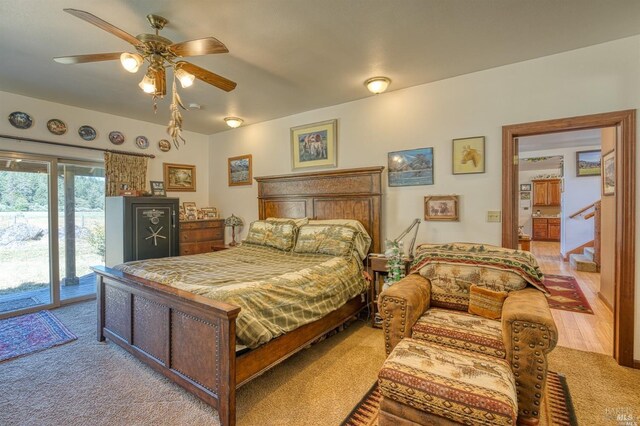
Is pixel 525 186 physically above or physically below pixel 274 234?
above

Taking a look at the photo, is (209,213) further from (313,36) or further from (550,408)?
(550,408)

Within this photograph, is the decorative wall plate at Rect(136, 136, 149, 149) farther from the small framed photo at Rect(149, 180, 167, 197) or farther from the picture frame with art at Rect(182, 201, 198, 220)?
the picture frame with art at Rect(182, 201, 198, 220)

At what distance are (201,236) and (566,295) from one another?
5579 millimetres

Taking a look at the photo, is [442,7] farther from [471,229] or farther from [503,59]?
[471,229]

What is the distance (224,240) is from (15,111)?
3.17 m

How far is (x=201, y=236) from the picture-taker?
5.02 meters

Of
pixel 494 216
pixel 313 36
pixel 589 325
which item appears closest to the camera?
pixel 313 36

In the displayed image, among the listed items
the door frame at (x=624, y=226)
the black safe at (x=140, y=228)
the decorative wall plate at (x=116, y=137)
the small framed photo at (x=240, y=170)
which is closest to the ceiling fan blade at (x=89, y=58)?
the black safe at (x=140, y=228)

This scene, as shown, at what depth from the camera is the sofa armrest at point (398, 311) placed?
216cm

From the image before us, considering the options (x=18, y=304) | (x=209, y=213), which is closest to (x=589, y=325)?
(x=209, y=213)

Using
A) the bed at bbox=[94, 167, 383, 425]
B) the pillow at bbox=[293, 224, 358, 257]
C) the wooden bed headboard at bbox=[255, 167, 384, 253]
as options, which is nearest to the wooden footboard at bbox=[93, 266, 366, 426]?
the bed at bbox=[94, 167, 383, 425]

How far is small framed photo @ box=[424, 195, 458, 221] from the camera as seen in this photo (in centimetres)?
324

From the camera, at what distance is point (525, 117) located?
9.47 ft

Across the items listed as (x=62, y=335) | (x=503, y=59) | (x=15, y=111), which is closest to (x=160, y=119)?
(x=15, y=111)
